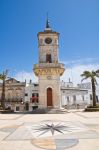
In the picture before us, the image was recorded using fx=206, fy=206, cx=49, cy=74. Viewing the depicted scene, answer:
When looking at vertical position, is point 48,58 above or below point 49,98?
above

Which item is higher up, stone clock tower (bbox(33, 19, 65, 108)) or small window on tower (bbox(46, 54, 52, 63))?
small window on tower (bbox(46, 54, 52, 63))

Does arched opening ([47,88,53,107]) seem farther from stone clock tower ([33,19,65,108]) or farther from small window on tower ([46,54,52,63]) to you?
small window on tower ([46,54,52,63])

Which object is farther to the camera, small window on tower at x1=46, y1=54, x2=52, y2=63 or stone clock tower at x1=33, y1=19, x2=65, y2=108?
small window on tower at x1=46, y1=54, x2=52, y2=63

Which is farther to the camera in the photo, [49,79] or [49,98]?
[49,79]

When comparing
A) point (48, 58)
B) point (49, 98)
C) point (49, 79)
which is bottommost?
point (49, 98)

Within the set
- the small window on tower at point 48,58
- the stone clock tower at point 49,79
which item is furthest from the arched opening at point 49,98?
the small window on tower at point 48,58

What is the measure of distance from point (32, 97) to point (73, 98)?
12.6 metres

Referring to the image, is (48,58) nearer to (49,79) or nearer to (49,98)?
(49,79)

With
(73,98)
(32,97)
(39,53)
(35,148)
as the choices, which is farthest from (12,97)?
(35,148)

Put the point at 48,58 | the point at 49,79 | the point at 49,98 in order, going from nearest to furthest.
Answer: the point at 49,98 → the point at 49,79 → the point at 48,58

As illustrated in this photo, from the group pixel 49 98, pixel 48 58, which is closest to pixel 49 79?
pixel 49 98

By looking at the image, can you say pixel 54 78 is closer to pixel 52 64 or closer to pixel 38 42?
pixel 52 64

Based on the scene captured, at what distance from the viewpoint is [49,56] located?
37.0 m

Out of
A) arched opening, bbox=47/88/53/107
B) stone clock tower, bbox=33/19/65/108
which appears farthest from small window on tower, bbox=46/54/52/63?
arched opening, bbox=47/88/53/107
